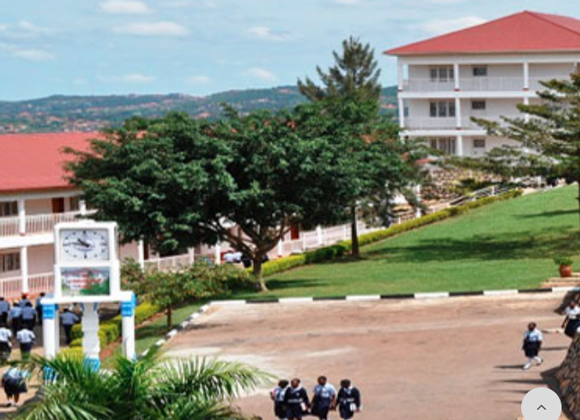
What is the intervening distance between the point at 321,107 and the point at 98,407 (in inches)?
1115

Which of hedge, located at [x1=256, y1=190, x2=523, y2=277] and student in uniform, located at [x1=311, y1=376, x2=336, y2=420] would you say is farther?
hedge, located at [x1=256, y1=190, x2=523, y2=277]

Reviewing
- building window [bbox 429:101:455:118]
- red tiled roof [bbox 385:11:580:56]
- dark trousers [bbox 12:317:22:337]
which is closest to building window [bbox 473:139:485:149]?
building window [bbox 429:101:455:118]

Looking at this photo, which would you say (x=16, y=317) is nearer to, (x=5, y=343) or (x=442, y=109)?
(x=5, y=343)

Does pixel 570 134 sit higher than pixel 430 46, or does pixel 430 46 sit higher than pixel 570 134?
pixel 430 46

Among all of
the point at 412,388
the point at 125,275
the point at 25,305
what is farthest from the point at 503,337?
the point at 25,305

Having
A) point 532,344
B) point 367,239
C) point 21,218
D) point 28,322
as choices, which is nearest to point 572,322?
point 532,344

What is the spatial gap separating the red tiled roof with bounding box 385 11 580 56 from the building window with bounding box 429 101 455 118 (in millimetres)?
3145

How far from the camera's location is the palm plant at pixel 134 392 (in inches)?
493

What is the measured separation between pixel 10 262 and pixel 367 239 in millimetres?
15924

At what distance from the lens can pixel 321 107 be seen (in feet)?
132

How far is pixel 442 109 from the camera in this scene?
73.1 m

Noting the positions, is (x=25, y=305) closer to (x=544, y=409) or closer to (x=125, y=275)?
(x=125, y=275)

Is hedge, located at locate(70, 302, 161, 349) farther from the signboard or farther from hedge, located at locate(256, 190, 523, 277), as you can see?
hedge, located at locate(256, 190, 523, 277)

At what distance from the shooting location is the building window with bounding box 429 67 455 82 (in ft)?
239
